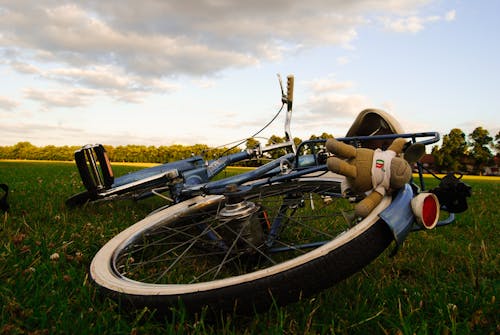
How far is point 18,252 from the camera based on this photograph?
107 inches

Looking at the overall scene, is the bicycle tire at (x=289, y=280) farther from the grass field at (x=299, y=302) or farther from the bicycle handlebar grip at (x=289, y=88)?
the bicycle handlebar grip at (x=289, y=88)

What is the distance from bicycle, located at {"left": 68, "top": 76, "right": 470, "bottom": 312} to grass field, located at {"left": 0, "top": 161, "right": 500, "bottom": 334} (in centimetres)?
13

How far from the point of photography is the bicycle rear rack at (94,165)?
3.37 metres

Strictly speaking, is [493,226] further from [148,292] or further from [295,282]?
[148,292]

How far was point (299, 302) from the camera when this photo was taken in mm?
1936

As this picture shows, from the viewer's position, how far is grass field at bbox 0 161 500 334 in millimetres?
1675

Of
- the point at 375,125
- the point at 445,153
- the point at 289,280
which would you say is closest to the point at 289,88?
the point at 375,125

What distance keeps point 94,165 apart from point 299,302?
251 centimetres

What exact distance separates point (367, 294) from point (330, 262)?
31.9 inches

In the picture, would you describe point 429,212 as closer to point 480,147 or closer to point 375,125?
point 375,125

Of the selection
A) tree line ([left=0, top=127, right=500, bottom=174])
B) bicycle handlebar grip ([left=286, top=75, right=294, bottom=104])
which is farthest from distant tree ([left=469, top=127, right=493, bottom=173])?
bicycle handlebar grip ([left=286, top=75, right=294, bottom=104])

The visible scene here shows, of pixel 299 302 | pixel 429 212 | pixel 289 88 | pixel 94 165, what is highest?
pixel 289 88

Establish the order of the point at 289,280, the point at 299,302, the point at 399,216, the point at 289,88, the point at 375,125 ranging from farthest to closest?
1. the point at 289,88
2. the point at 375,125
3. the point at 299,302
4. the point at 399,216
5. the point at 289,280

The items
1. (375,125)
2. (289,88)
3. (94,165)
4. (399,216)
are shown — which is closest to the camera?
(399,216)
